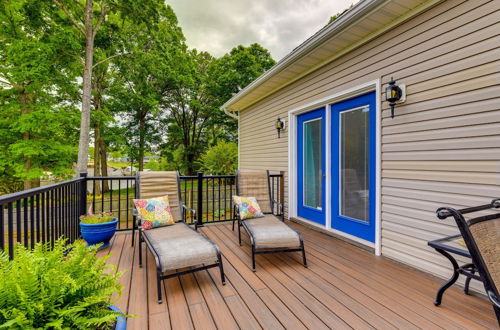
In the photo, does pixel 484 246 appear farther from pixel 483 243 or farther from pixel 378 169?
pixel 378 169

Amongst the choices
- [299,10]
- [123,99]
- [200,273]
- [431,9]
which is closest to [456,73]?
[431,9]

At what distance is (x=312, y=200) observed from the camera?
4566 mm

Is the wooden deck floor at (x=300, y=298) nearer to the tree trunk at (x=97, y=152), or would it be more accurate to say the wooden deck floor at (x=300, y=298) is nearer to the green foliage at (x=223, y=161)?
the green foliage at (x=223, y=161)

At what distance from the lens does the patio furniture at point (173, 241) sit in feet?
7.67

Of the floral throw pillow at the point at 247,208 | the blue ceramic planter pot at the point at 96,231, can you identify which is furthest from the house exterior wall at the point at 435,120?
the blue ceramic planter pot at the point at 96,231

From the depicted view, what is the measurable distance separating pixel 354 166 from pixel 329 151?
21.4 inches

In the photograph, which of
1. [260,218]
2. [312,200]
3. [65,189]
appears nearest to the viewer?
[65,189]

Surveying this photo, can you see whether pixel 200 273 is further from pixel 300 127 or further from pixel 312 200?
pixel 300 127

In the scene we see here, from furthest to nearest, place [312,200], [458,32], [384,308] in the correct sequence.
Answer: [312,200], [458,32], [384,308]

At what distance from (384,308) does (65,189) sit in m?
3.82

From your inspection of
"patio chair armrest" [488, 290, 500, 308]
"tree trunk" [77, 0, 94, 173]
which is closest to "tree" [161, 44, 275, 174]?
"tree trunk" [77, 0, 94, 173]

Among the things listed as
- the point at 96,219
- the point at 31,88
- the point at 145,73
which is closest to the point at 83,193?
the point at 96,219

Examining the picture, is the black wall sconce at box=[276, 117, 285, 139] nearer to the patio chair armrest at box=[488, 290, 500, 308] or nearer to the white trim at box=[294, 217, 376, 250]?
the white trim at box=[294, 217, 376, 250]

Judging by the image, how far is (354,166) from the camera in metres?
3.64
